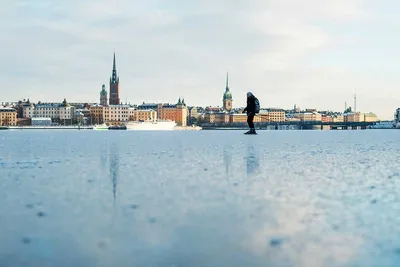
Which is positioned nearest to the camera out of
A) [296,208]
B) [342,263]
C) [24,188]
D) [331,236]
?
[342,263]

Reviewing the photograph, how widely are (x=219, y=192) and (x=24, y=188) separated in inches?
231

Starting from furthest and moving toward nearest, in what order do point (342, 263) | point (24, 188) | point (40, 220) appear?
1. point (24, 188)
2. point (40, 220)
3. point (342, 263)

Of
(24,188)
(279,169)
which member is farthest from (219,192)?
(279,169)

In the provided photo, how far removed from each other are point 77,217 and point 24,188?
5546mm

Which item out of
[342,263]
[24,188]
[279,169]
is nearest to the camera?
[342,263]

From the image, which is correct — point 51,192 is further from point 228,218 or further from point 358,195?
point 358,195

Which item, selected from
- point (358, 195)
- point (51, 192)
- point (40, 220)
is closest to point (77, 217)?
point (40, 220)

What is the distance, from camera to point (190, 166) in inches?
1067

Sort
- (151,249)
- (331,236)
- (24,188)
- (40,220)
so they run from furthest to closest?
(24,188) < (40,220) < (331,236) < (151,249)

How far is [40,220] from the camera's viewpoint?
12.2 metres

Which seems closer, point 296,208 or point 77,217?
point 77,217

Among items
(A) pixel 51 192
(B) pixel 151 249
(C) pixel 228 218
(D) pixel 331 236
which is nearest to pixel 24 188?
(A) pixel 51 192

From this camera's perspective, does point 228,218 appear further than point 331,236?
Yes

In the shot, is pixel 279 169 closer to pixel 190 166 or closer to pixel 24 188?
pixel 190 166
